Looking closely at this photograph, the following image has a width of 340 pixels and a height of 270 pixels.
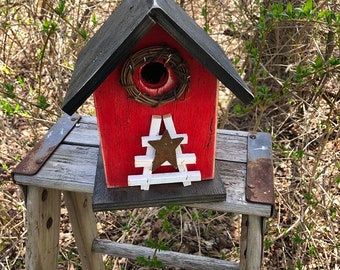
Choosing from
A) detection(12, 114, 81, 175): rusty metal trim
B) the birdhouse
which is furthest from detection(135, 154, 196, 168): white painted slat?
detection(12, 114, 81, 175): rusty metal trim

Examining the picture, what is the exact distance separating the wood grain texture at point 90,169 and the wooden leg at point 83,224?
326mm

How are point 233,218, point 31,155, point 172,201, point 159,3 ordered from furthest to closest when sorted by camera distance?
point 233,218 < point 31,155 < point 172,201 < point 159,3

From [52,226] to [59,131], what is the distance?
386 millimetres

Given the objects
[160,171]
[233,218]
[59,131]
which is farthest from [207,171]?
[233,218]

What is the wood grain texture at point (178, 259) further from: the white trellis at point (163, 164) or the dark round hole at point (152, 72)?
the dark round hole at point (152, 72)

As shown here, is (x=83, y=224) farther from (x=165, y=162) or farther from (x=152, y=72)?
(x=152, y=72)

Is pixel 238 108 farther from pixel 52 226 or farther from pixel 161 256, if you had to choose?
pixel 52 226

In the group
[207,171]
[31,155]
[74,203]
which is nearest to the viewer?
[207,171]

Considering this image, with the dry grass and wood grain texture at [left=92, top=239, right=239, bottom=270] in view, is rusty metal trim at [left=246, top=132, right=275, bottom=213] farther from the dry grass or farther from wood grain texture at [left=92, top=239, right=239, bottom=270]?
the dry grass

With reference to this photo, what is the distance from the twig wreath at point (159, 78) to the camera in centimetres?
126

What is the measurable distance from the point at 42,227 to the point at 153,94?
0.76 m

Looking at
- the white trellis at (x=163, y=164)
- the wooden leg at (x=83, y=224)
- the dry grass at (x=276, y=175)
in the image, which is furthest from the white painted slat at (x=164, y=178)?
the dry grass at (x=276, y=175)

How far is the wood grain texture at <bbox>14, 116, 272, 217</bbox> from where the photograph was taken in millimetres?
1419

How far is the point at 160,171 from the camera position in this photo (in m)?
1.47
